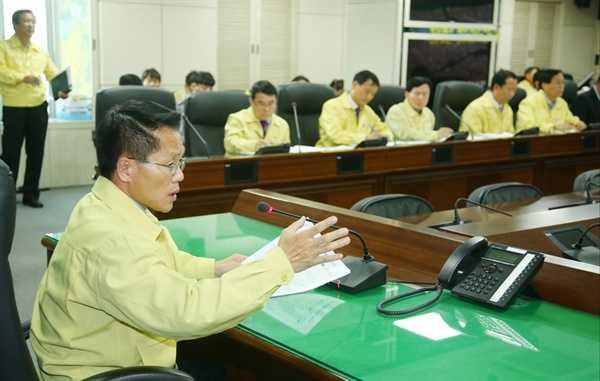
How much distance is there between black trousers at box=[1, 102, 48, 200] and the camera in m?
5.73

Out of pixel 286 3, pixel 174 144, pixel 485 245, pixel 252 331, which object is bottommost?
pixel 252 331

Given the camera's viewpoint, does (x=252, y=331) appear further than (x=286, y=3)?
No

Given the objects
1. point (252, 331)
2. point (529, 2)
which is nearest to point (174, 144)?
point (252, 331)

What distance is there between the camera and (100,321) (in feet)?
4.81

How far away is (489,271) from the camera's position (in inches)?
73.9

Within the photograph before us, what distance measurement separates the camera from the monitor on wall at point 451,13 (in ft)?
28.3

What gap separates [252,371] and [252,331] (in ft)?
2.66

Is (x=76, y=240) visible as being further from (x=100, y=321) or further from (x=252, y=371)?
(x=252, y=371)

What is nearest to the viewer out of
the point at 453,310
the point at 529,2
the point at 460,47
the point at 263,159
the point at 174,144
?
the point at 174,144

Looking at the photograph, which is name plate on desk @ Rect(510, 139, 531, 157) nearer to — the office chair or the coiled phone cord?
the coiled phone cord

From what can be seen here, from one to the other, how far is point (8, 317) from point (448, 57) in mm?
8415

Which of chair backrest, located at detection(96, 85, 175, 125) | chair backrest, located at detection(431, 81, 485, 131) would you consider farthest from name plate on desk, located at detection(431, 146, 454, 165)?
chair backrest, located at detection(96, 85, 175, 125)

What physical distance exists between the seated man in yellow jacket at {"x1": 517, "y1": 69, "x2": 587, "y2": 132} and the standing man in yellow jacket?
3.93 meters

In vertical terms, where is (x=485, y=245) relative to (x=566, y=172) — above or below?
above
